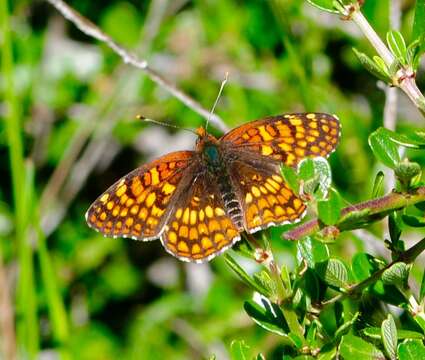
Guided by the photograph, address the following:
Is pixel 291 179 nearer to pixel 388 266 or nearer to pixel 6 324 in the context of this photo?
pixel 388 266

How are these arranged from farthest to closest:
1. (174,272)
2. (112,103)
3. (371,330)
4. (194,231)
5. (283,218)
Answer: (174,272) < (112,103) < (194,231) < (283,218) < (371,330)

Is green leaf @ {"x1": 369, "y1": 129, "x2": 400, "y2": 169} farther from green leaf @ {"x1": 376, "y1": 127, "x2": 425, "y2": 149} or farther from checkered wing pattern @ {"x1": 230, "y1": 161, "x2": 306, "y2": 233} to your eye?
checkered wing pattern @ {"x1": 230, "y1": 161, "x2": 306, "y2": 233}

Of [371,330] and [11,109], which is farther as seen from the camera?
[11,109]

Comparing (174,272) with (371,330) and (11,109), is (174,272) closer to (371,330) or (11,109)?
(11,109)

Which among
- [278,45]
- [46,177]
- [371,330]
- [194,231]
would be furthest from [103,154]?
[371,330]

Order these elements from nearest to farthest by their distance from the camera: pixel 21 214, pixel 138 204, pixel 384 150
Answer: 1. pixel 384 150
2. pixel 138 204
3. pixel 21 214

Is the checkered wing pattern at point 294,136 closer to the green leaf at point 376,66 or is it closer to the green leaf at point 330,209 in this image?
the green leaf at point 376,66

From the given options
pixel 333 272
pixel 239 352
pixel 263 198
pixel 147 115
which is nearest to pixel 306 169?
pixel 333 272

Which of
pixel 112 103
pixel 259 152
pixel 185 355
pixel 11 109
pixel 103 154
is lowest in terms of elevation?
pixel 185 355
